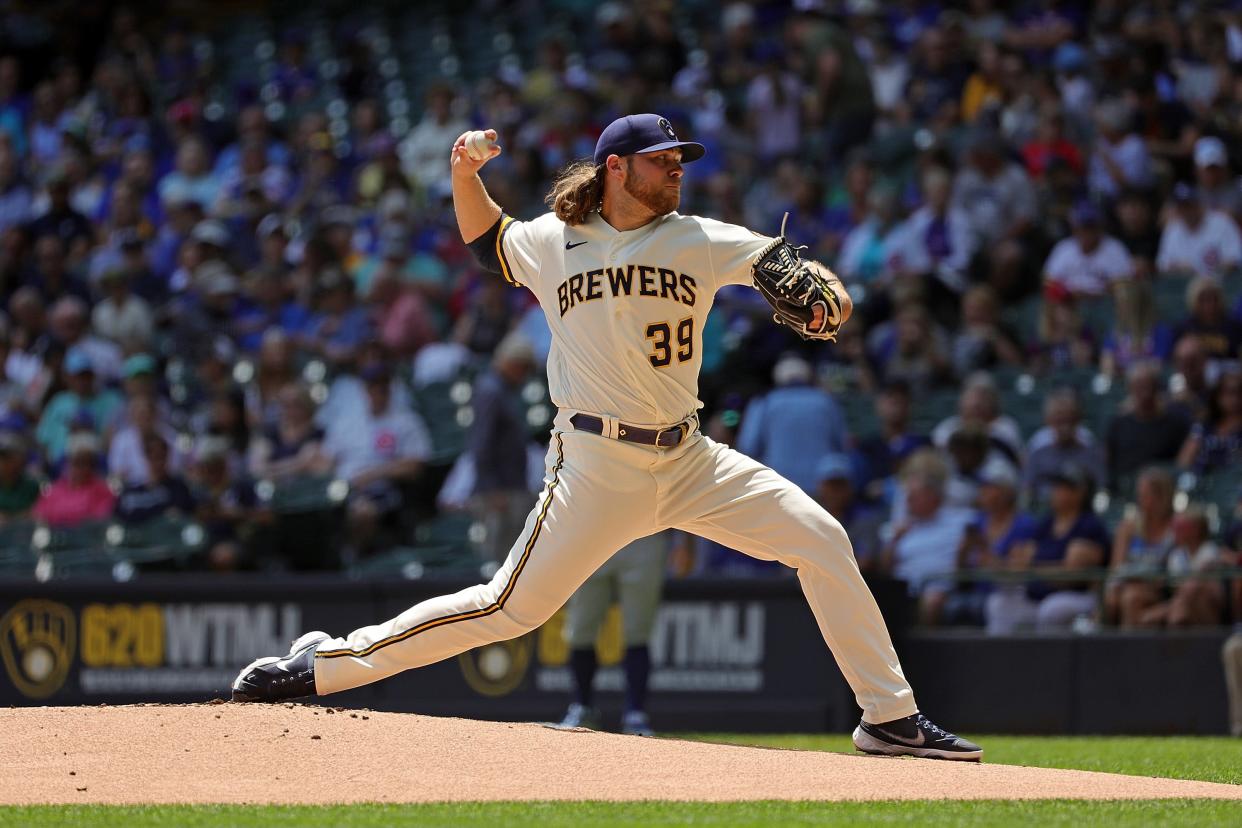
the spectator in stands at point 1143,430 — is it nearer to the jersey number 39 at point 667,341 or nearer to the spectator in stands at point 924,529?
the spectator in stands at point 924,529

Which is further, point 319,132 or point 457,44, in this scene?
point 457,44

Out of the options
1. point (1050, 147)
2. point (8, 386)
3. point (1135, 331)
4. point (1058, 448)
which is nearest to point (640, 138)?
point (1058, 448)

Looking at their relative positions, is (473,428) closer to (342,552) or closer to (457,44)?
(342,552)

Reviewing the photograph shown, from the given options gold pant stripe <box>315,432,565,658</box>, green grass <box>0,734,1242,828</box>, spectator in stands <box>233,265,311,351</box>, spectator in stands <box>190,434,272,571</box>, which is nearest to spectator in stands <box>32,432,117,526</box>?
spectator in stands <box>190,434,272,571</box>

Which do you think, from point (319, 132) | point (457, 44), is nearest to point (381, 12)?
point (457, 44)

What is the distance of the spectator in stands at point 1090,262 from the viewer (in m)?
12.7

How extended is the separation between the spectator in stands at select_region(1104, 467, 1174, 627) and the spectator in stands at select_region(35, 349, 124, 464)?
7.53 meters

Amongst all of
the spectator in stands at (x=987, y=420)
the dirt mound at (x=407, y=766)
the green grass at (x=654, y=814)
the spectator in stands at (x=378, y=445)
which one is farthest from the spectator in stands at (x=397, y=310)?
the green grass at (x=654, y=814)

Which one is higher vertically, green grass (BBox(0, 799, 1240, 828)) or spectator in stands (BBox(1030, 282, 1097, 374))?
spectator in stands (BBox(1030, 282, 1097, 374))

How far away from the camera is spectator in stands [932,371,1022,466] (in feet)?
37.7

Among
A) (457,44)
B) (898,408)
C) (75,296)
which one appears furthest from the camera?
(457,44)

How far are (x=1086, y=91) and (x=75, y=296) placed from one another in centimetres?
842

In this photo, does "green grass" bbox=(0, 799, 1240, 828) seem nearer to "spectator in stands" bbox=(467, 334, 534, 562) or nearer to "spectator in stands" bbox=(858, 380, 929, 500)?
"spectator in stands" bbox=(467, 334, 534, 562)

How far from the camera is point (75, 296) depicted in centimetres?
1558
